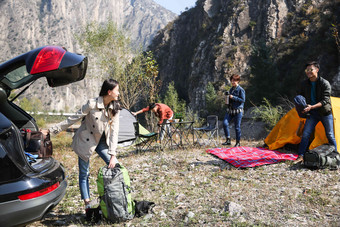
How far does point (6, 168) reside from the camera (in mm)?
2045

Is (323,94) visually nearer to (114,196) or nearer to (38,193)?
(114,196)

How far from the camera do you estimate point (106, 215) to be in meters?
2.78

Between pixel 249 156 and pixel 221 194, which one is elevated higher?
pixel 249 156

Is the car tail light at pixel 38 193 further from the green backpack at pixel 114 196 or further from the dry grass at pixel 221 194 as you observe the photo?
the dry grass at pixel 221 194

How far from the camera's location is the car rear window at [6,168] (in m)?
2.03

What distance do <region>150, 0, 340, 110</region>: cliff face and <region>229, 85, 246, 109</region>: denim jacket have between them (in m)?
11.3

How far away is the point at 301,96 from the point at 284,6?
116ft

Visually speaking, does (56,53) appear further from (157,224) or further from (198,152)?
(198,152)

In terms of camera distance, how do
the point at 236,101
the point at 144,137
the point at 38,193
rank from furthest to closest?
the point at 144,137
the point at 236,101
the point at 38,193

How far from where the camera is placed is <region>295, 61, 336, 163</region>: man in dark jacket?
4488 millimetres

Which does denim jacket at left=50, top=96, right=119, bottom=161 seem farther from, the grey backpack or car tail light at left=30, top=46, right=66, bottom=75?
the grey backpack

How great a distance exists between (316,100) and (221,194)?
257cm

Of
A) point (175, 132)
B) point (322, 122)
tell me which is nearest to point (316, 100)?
point (322, 122)

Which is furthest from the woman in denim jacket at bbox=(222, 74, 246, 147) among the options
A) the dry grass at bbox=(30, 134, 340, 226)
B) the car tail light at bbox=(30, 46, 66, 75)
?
the car tail light at bbox=(30, 46, 66, 75)
